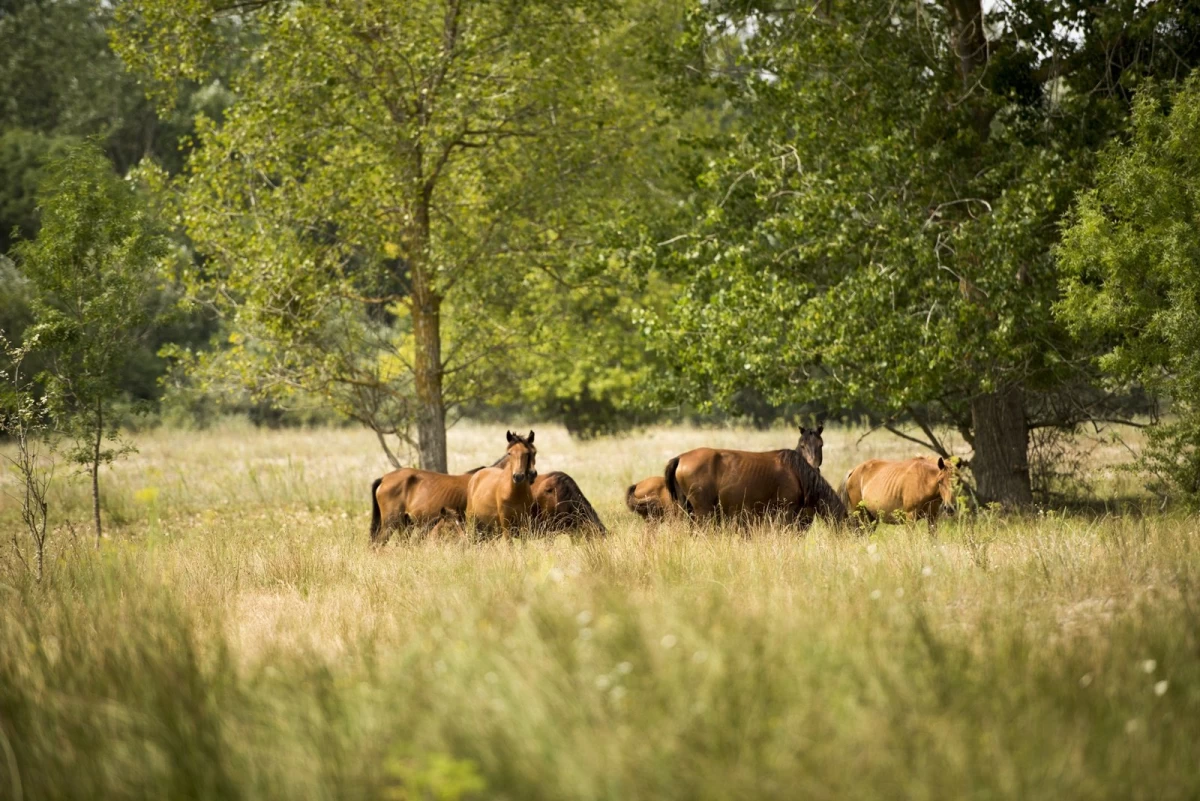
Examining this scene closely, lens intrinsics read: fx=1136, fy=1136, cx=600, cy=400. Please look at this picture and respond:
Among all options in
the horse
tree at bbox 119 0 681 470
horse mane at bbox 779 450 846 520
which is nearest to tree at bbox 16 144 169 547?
tree at bbox 119 0 681 470

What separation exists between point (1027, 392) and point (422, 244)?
9.29m

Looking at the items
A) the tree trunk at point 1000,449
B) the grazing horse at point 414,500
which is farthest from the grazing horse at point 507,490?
the tree trunk at point 1000,449

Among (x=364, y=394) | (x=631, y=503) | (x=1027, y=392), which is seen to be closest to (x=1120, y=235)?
(x=1027, y=392)

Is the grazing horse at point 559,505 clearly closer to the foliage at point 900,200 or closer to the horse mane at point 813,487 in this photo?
the horse mane at point 813,487

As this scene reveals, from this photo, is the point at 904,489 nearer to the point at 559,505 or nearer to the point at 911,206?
the point at 911,206

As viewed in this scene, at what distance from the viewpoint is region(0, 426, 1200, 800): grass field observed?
165 inches

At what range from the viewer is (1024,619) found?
→ 6504 mm

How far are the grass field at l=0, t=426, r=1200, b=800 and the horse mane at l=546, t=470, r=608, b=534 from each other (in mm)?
3213

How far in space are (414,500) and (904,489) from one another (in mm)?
5811

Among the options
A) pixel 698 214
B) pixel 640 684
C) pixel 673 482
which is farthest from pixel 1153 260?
pixel 640 684

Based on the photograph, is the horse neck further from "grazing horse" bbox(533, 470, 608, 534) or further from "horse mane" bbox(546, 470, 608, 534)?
"horse mane" bbox(546, 470, 608, 534)

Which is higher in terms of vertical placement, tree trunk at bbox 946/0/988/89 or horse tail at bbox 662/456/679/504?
tree trunk at bbox 946/0/988/89

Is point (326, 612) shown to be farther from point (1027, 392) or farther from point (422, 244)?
point (1027, 392)

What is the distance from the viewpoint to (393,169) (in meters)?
16.3
